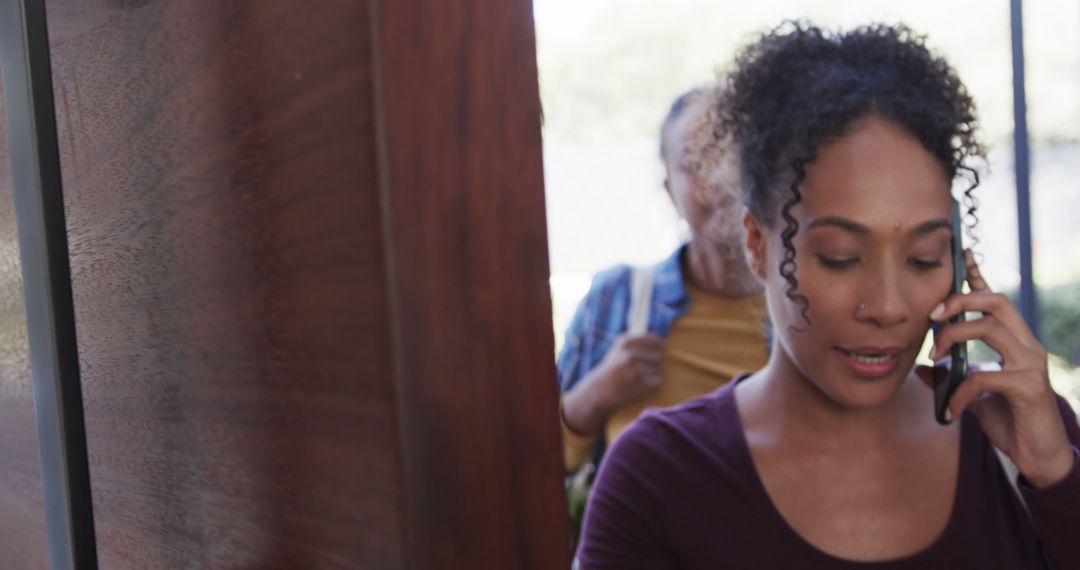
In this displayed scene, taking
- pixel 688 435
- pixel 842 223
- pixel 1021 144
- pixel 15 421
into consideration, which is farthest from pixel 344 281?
pixel 1021 144

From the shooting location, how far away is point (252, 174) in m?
0.49

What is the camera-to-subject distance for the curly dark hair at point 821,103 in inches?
Answer: 53.2

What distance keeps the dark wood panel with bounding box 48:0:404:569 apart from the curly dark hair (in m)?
0.94

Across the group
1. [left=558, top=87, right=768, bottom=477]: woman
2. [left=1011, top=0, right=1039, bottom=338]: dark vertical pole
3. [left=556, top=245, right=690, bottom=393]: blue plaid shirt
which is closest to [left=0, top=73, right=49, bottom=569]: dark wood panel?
[left=558, top=87, right=768, bottom=477]: woman

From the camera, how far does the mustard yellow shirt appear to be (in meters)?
2.09

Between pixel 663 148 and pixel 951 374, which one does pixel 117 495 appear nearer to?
pixel 951 374

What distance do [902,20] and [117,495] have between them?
1.28 m

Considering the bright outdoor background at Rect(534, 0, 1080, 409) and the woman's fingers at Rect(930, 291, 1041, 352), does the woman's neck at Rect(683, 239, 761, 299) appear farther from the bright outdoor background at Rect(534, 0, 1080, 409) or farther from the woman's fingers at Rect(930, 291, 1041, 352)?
the bright outdoor background at Rect(534, 0, 1080, 409)

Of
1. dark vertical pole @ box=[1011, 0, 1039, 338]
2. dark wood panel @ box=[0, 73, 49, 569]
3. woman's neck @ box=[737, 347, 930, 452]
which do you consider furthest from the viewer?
dark vertical pole @ box=[1011, 0, 1039, 338]

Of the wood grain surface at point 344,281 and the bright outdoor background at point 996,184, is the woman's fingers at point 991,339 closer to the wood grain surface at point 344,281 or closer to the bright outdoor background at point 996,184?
the wood grain surface at point 344,281

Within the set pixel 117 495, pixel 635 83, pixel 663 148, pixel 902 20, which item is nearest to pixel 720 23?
pixel 635 83

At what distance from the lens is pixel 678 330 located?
2.14 meters

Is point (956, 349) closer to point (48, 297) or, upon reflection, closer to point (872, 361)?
point (872, 361)

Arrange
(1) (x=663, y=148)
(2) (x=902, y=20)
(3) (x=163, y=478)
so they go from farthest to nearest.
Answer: (1) (x=663, y=148), (2) (x=902, y=20), (3) (x=163, y=478)
